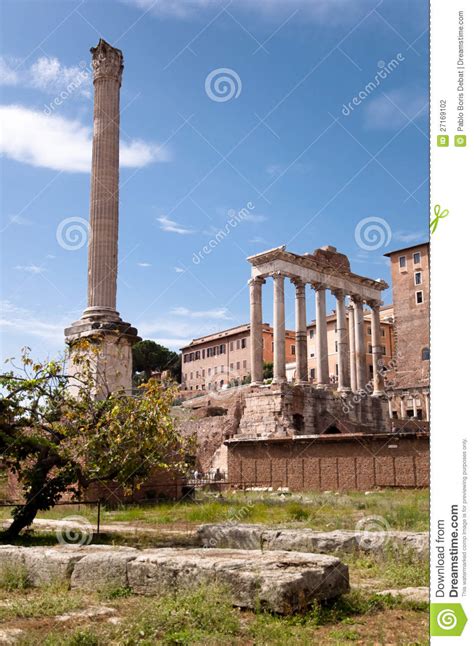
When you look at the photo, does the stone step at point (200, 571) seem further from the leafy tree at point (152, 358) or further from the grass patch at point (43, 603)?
the leafy tree at point (152, 358)

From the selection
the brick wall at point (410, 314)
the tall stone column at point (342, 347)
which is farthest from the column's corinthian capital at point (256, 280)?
the brick wall at point (410, 314)

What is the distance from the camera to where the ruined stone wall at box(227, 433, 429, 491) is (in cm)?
2491

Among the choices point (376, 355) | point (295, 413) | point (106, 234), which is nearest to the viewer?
point (106, 234)

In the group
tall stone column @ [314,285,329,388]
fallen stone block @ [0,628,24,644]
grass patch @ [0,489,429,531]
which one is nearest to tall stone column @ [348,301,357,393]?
tall stone column @ [314,285,329,388]

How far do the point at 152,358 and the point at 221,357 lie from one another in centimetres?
1032

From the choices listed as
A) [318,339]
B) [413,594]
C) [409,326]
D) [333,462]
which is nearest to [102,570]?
[413,594]

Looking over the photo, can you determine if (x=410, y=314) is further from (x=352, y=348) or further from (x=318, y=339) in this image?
(x=318, y=339)

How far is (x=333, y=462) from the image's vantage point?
2677 cm

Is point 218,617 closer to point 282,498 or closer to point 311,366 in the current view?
point 282,498

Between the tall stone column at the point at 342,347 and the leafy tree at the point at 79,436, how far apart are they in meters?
33.3

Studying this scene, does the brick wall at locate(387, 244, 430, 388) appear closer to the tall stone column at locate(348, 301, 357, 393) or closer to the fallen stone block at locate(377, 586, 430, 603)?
the tall stone column at locate(348, 301, 357, 393)

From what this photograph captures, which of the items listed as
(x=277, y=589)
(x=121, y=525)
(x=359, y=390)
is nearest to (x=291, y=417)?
(x=359, y=390)

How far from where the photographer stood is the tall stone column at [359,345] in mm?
48531
